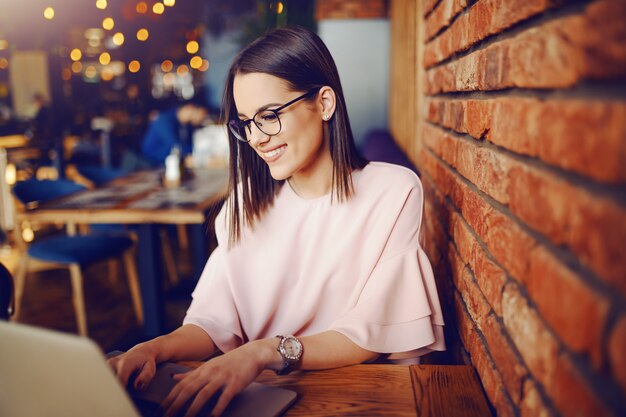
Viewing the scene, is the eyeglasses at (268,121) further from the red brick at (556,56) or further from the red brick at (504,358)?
the red brick at (504,358)

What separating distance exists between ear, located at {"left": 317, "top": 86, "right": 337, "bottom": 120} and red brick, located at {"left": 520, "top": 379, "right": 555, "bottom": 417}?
874 millimetres

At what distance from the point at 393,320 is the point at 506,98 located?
589 mm

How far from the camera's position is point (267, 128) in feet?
4.19

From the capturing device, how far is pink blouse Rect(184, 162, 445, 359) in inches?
48.6

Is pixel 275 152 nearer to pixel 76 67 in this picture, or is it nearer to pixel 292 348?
pixel 292 348

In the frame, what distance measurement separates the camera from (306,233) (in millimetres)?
1383

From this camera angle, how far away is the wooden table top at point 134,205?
8.86 feet

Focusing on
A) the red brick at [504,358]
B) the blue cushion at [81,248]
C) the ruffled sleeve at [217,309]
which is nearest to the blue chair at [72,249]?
the blue cushion at [81,248]

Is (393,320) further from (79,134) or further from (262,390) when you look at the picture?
(79,134)

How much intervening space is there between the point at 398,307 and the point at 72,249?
2647mm

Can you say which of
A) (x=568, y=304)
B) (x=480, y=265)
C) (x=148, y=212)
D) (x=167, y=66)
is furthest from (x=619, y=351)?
(x=167, y=66)

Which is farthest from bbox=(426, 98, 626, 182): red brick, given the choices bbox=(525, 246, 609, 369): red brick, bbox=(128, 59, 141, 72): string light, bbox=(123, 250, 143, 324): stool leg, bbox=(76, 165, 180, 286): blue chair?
bbox=(128, 59, 141, 72): string light

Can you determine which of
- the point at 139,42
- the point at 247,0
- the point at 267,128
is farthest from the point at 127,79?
the point at 267,128

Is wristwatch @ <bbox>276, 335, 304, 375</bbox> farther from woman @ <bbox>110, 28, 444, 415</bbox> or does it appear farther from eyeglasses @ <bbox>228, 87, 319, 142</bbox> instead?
eyeglasses @ <bbox>228, 87, 319, 142</bbox>
